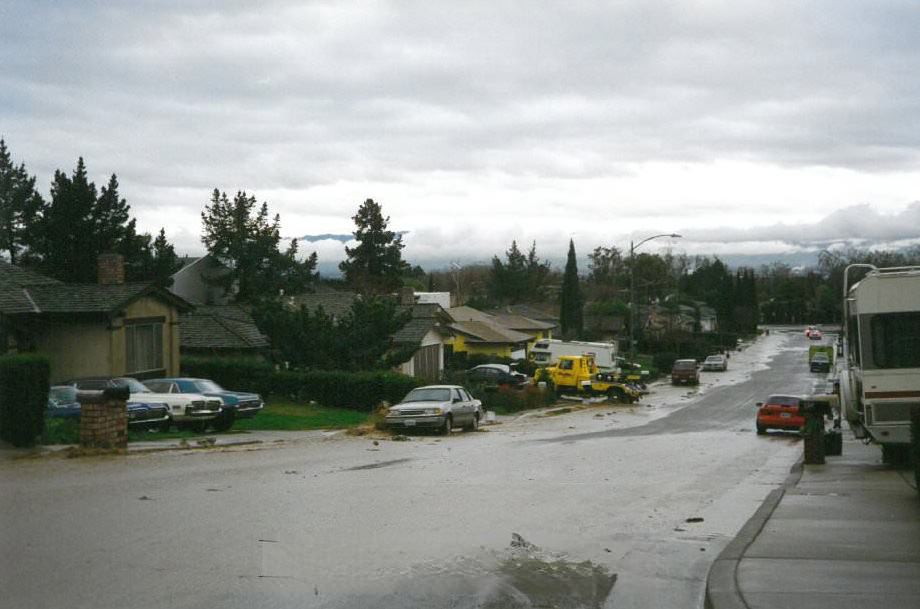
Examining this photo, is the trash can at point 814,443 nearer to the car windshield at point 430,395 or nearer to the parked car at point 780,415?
the parked car at point 780,415

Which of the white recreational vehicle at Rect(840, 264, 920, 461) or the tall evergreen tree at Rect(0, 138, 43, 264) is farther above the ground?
the tall evergreen tree at Rect(0, 138, 43, 264)

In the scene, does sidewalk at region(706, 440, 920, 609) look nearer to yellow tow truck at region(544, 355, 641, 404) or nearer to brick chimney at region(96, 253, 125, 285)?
brick chimney at region(96, 253, 125, 285)

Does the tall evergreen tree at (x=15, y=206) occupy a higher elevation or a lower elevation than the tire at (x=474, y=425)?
higher

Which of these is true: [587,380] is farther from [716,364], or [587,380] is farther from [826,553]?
[826,553]

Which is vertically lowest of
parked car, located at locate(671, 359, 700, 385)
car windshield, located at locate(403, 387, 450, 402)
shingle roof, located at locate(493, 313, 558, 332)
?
parked car, located at locate(671, 359, 700, 385)

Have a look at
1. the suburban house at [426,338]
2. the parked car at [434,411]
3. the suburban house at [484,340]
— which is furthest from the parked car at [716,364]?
the parked car at [434,411]

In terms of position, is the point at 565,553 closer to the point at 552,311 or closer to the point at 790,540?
the point at 790,540

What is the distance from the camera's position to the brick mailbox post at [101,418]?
20.7 metres

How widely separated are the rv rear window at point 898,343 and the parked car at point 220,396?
1658 centimetres

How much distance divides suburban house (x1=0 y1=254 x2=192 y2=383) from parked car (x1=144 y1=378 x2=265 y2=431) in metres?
6.38

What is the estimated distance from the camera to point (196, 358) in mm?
42562

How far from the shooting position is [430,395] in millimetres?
30328

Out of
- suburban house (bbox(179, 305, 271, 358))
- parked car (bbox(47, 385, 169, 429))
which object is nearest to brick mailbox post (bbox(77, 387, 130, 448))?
parked car (bbox(47, 385, 169, 429))

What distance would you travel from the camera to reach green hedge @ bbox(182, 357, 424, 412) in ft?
124
